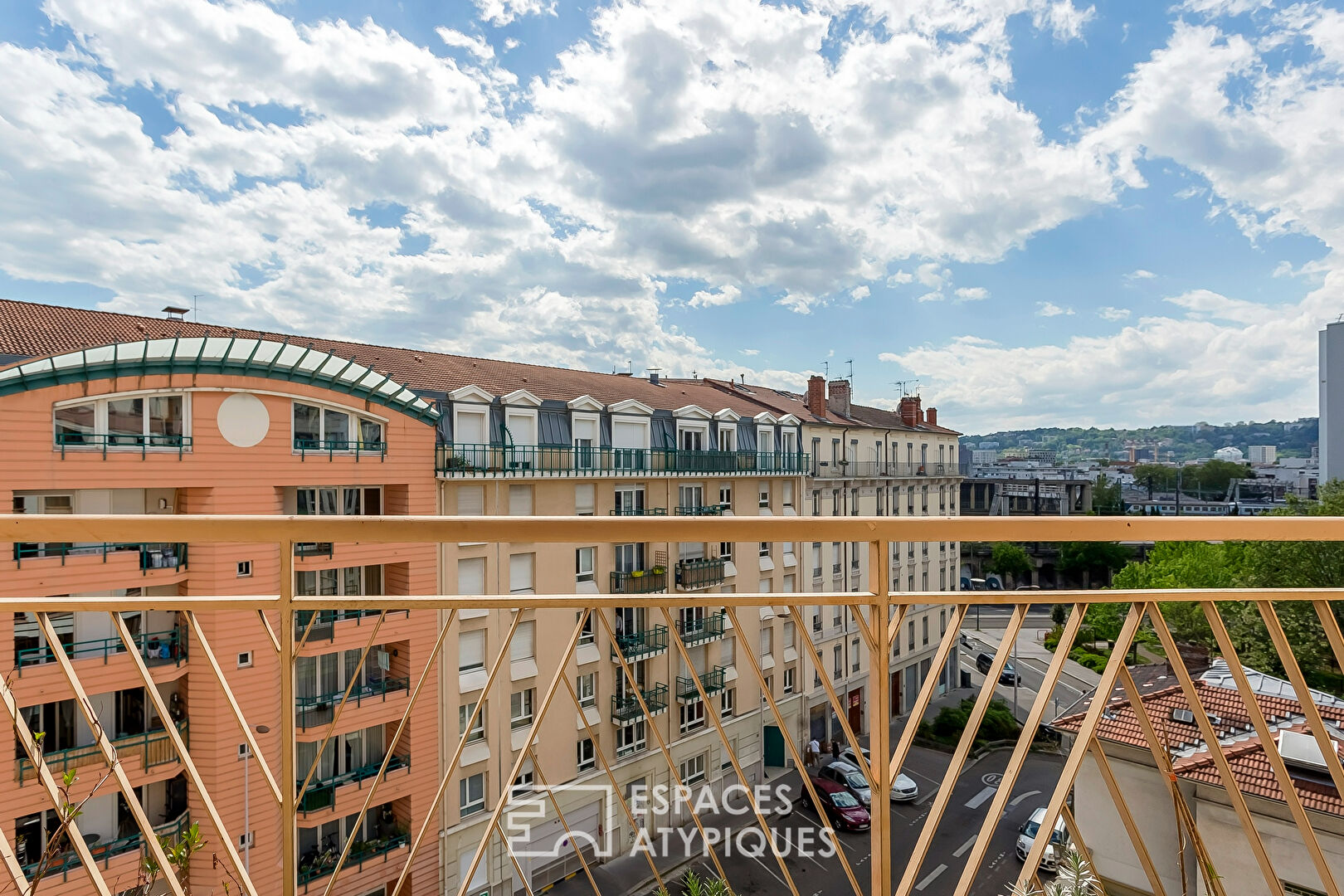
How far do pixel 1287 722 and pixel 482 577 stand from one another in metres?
8.13

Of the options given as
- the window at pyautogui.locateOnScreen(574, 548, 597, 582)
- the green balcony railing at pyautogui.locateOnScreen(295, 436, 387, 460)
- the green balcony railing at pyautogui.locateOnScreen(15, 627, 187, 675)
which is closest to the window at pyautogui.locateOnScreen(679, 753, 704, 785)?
the window at pyautogui.locateOnScreen(574, 548, 597, 582)

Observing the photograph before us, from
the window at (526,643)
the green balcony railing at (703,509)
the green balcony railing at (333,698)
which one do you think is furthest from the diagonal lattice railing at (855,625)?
the green balcony railing at (703,509)

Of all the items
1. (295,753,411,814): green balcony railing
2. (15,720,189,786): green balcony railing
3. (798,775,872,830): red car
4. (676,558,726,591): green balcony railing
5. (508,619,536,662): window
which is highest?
(798,775,872,830): red car

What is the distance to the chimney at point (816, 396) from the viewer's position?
52.6 feet

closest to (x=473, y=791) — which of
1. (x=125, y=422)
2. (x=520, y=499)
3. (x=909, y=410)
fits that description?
(x=520, y=499)

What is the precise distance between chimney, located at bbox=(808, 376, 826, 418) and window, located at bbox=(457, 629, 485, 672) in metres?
10.1

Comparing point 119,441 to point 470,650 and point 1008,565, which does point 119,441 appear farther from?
point 1008,565

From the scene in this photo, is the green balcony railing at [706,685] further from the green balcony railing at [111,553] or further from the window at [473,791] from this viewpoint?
the green balcony railing at [111,553]

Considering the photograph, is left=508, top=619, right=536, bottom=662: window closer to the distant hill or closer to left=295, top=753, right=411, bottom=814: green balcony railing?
left=295, top=753, right=411, bottom=814: green balcony railing

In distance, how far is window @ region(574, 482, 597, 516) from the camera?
10070 millimetres

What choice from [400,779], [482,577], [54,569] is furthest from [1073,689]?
[54,569]

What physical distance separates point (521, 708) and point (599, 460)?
12.4ft

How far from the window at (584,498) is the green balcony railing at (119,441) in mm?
4879

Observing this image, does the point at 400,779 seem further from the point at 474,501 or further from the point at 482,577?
the point at 474,501
